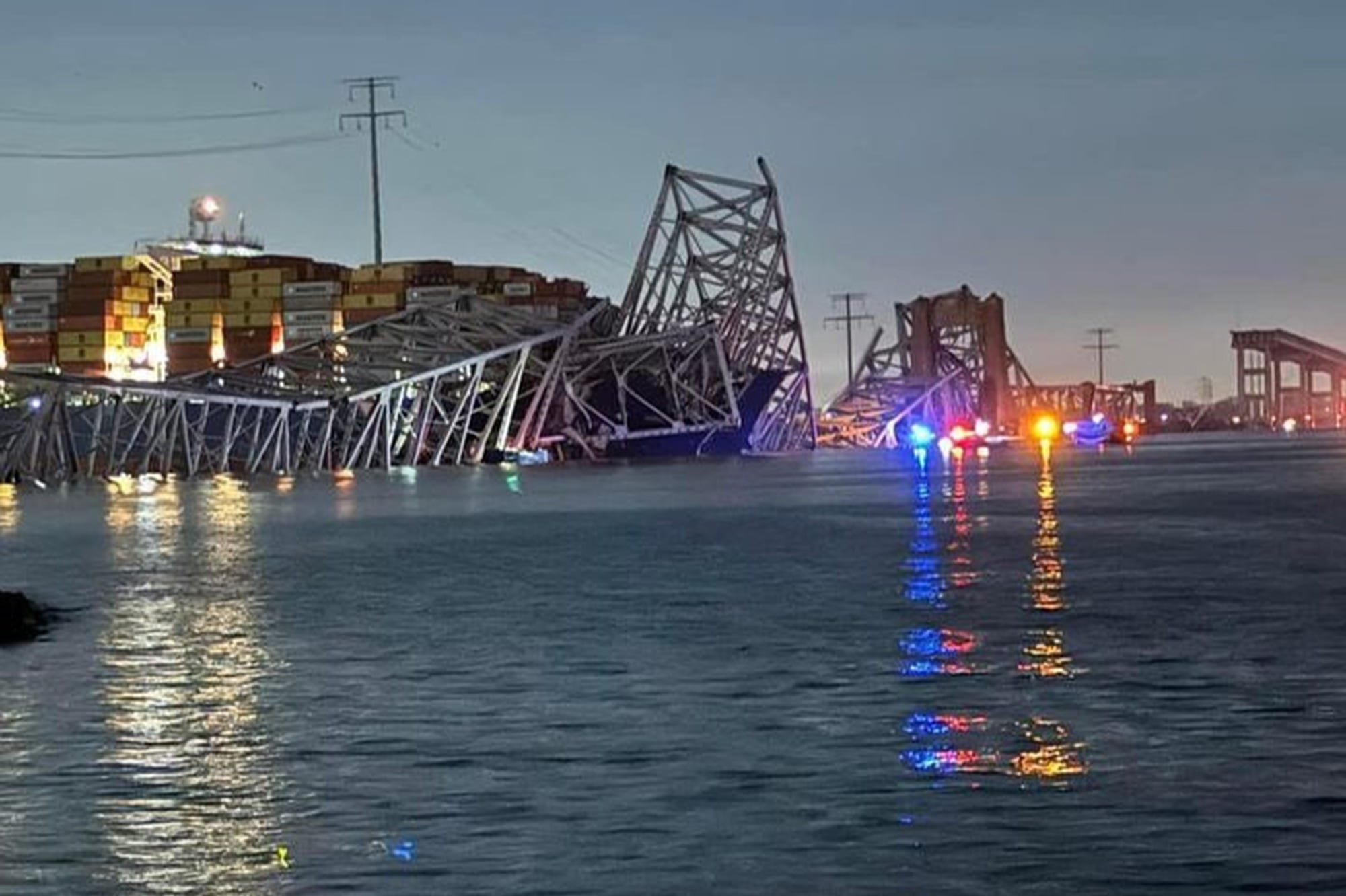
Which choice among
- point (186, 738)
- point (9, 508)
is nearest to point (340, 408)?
point (9, 508)

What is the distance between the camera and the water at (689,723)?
11781 mm

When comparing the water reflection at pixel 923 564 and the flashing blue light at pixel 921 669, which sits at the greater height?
the water reflection at pixel 923 564

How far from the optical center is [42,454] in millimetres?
109438

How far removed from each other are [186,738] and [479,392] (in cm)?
11939

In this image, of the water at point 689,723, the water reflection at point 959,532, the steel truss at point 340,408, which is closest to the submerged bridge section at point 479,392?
the steel truss at point 340,408

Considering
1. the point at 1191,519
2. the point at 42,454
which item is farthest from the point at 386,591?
the point at 42,454

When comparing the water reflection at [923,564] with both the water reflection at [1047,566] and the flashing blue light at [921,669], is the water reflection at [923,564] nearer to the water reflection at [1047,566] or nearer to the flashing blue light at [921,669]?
the water reflection at [1047,566]

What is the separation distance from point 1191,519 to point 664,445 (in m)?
99.0

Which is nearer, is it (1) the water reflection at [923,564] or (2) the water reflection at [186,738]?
(2) the water reflection at [186,738]

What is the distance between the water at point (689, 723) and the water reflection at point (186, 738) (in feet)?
0.18

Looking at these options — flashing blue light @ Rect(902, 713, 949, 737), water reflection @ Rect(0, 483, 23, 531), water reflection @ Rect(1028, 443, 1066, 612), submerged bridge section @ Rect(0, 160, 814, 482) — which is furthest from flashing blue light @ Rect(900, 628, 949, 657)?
submerged bridge section @ Rect(0, 160, 814, 482)

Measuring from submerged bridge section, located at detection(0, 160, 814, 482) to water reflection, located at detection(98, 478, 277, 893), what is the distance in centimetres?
7262

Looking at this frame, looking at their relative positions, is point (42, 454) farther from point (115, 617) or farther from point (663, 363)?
point (115, 617)

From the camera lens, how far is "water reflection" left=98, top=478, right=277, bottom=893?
12047 mm
